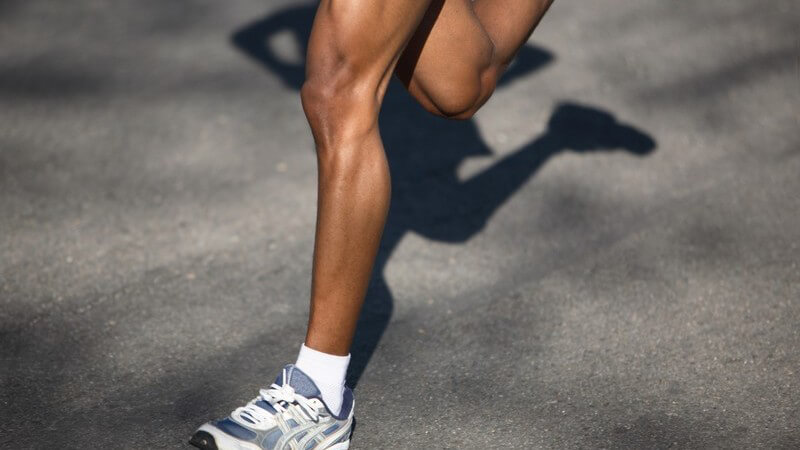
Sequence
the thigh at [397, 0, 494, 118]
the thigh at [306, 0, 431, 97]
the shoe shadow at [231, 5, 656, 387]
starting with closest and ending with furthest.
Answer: the thigh at [306, 0, 431, 97] < the thigh at [397, 0, 494, 118] < the shoe shadow at [231, 5, 656, 387]

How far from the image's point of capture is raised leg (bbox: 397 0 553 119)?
2.54m

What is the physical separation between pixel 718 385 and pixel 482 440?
0.67 m

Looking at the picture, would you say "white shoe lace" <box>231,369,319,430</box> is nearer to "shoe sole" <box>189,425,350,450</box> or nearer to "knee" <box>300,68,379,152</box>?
"shoe sole" <box>189,425,350,450</box>

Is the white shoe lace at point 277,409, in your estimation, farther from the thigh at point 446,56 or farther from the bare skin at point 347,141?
the thigh at point 446,56

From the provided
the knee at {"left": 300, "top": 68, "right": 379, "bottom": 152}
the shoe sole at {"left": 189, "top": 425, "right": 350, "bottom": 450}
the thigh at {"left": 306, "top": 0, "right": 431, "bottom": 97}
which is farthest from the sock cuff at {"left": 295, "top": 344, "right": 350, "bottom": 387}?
Result: the thigh at {"left": 306, "top": 0, "right": 431, "bottom": 97}

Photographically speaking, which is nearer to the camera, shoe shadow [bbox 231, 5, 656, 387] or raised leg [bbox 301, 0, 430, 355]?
raised leg [bbox 301, 0, 430, 355]

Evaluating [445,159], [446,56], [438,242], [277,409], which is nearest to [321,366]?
[277,409]

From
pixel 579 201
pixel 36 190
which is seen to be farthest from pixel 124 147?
pixel 579 201

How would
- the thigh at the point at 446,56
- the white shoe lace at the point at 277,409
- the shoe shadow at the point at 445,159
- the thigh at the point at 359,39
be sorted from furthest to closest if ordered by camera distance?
the shoe shadow at the point at 445,159
the thigh at the point at 446,56
the white shoe lace at the point at 277,409
the thigh at the point at 359,39

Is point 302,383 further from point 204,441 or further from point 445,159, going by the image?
point 445,159

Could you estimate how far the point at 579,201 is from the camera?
148 inches

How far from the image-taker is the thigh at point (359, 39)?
86.8 inches

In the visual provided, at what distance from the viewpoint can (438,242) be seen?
11.4ft

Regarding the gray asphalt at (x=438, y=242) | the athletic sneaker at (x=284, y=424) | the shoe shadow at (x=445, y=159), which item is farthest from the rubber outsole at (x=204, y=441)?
the shoe shadow at (x=445, y=159)
